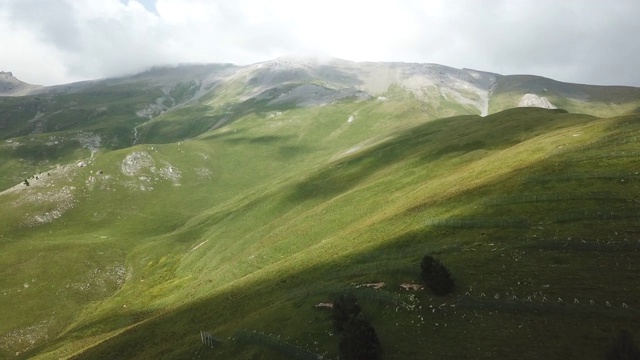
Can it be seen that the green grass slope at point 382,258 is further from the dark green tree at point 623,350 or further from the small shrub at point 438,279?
the dark green tree at point 623,350

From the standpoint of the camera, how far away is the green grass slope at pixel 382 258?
108ft

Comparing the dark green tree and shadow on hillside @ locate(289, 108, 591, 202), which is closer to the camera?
the dark green tree

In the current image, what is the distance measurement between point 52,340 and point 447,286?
81.7 metres

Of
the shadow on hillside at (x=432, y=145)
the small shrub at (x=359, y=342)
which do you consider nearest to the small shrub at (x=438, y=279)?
the small shrub at (x=359, y=342)

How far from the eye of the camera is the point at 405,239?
54.8 meters

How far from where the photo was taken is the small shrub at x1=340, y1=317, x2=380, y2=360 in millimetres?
30375

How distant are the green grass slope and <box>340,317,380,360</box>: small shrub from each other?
1342 mm

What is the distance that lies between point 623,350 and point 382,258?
29058 millimetres

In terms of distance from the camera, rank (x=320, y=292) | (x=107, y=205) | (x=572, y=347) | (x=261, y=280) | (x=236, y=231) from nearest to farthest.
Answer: (x=572, y=347) < (x=320, y=292) < (x=261, y=280) < (x=236, y=231) < (x=107, y=205)

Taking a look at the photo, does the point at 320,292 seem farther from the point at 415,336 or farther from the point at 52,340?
the point at 52,340

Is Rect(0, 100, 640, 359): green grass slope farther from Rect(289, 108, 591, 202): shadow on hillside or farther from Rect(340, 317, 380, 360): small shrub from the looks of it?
Rect(340, 317, 380, 360): small shrub

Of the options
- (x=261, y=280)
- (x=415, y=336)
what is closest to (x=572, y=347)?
(x=415, y=336)

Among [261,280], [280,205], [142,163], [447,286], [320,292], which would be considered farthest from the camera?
[142,163]

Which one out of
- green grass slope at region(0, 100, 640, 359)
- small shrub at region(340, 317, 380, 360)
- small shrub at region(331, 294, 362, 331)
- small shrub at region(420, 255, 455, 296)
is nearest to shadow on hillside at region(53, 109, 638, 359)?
green grass slope at region(0, 100, 640, 359)
